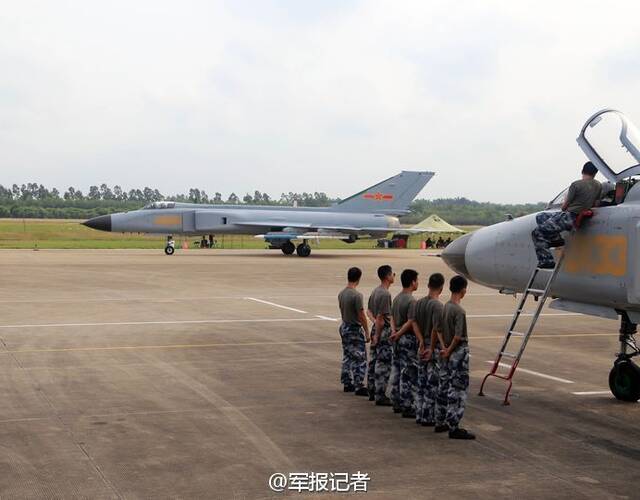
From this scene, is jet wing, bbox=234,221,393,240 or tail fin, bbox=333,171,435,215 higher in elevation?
tail fin, bbox=333,171,435,215

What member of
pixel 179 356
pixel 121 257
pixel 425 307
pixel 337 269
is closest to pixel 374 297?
pixel 425 307

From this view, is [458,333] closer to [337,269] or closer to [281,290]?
[281,290]

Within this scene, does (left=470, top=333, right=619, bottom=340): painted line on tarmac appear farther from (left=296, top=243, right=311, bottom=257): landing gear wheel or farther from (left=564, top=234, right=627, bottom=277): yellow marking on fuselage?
(left=296, top=243, right=311, bottom=257): landing gear wheel

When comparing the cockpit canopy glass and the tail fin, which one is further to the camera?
the tail fin

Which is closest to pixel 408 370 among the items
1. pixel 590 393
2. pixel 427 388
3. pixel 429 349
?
pixel 427 388

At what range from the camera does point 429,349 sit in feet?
29.3

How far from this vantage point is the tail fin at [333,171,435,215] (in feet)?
169

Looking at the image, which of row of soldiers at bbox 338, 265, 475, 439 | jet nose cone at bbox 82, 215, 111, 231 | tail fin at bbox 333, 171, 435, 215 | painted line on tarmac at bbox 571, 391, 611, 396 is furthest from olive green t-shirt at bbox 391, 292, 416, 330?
tail fin at bbox 333, 171, 435, 215

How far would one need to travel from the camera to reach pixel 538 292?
10.0 metres

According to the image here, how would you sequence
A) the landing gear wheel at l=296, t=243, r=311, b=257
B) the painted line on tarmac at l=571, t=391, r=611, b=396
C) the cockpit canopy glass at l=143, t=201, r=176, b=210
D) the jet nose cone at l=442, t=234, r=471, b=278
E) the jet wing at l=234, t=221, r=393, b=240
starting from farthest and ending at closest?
1. the cockpit canopy glass at l=143, t=201, r=176, b=210
2. the jet wing at l=234, t=221, r=393, b=240
3. the landing gear wheel at l=296, t=243, r=311, b=257
4. the jet nose cone at l=442, t=234, r=471, b=278
5. the painted line on tarmac at l=571, t=391, r=611, b=396

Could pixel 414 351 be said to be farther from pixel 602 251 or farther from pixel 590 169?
pixel 590 169

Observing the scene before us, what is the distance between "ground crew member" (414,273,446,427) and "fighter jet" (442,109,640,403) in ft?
6.08

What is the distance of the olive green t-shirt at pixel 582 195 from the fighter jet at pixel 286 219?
35.8m

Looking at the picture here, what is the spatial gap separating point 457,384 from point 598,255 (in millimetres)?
2328
